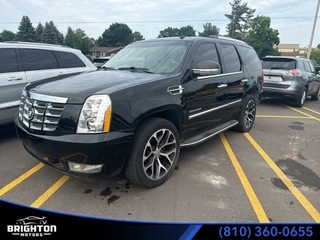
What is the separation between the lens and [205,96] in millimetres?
3711

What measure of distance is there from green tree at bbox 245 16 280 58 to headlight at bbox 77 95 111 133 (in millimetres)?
54517

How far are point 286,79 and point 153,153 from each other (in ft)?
23.4

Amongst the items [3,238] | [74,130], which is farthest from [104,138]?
[3,238]

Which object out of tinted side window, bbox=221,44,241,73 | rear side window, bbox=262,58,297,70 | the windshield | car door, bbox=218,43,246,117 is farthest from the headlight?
rear side window, bbox=262,58,297,70

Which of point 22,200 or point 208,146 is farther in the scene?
point 208,146

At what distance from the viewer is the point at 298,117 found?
742 centimetres

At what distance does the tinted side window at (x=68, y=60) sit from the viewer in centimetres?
525

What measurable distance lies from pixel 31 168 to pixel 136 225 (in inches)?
79.0

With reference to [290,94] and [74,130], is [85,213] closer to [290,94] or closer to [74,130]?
[74,130]

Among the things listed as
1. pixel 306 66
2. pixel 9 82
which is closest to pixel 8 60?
pixel 9 82

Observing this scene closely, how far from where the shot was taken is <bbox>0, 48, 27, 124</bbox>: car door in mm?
4262

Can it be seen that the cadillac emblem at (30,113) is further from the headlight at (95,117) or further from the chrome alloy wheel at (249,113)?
the chrome alloy wheel at (249,113)

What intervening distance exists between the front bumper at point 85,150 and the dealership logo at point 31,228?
1.77 ft

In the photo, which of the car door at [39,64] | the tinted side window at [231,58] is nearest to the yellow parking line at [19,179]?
the car door at [39,64]
